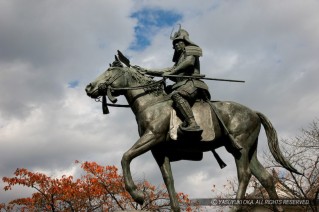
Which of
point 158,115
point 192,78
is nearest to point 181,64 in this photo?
point 192,78

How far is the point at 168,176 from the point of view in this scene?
28.4 ft

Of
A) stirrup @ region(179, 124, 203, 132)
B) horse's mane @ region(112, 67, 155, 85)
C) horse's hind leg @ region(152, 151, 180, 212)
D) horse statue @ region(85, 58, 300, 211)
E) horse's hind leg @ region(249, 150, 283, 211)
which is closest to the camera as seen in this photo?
stirrup @ region(179, 124, 203, 132)

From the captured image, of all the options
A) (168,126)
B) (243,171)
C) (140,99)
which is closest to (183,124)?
(168,126)

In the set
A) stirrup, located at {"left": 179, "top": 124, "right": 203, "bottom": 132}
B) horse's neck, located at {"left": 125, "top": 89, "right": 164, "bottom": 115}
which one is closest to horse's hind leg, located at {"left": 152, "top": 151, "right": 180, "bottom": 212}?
stirrup, located at {"left": 179, "top": 124, "right": 203, "bottom": 132}

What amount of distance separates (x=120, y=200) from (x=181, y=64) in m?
17.6

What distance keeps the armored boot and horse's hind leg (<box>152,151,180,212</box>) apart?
0.95 meters

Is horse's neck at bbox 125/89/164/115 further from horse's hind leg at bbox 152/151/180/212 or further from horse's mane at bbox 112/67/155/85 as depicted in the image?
horse's hind leg at bbox 152/151/180/212

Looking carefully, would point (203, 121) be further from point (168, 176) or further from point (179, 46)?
point (179, 46)

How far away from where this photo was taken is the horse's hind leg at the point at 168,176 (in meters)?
8.37

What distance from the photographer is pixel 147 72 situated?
946 centimetres

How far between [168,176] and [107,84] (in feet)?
8.00

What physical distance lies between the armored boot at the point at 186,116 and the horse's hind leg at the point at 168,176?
95 centimetres

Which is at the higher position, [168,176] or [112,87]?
[112,87]

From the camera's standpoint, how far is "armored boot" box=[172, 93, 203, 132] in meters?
8.30
